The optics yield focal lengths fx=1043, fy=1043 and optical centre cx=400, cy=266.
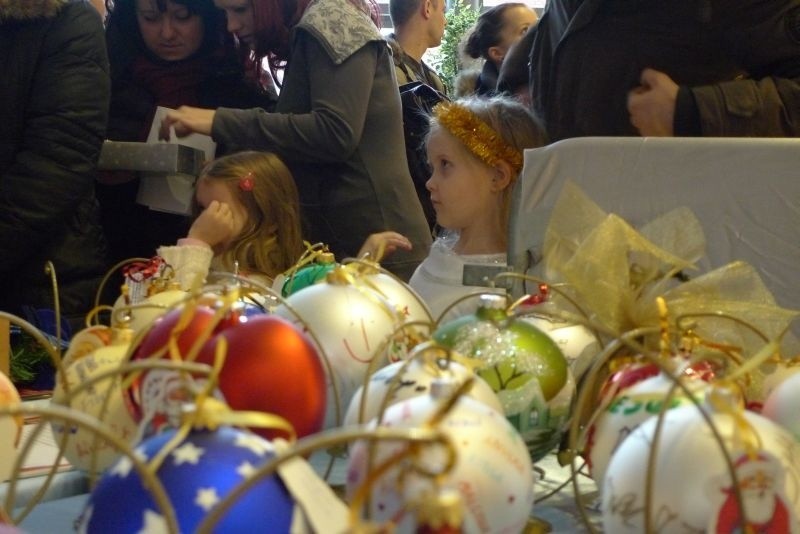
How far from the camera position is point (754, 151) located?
4.48 feet

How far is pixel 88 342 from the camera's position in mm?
1047

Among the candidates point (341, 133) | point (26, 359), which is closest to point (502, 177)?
point (341, 133)

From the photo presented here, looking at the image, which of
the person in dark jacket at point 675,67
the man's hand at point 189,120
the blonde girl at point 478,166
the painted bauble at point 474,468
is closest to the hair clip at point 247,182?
the man's hand at point 189,120

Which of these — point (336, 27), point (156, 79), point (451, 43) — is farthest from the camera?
point (451, 43)

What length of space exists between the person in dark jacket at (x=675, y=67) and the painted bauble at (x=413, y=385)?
0.88 m

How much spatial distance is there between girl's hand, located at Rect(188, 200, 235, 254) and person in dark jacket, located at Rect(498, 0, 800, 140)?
0.85 metres

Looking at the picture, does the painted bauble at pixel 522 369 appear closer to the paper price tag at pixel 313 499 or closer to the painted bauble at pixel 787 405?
the painted bauble at pixel 787 405

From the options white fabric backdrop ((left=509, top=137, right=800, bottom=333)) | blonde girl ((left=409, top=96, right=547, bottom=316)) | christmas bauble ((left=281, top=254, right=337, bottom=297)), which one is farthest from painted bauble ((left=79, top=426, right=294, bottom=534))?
blonde girl ((left=409, top=96, right=547, bottom=316))

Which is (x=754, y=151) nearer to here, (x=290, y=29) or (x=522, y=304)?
(x=522, y=304)

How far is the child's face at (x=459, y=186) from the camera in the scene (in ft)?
6.55

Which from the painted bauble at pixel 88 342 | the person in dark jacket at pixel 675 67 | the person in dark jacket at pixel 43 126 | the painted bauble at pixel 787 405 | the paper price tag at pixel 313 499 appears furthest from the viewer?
the person in dark jacket at pixel 43 126

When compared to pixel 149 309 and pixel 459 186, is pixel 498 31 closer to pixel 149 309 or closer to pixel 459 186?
pixel 459 186

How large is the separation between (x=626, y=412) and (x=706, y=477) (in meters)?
0.15

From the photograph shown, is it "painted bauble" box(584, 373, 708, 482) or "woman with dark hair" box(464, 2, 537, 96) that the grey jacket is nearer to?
"woman with dark hair" box(464, 2, 537, 96)
